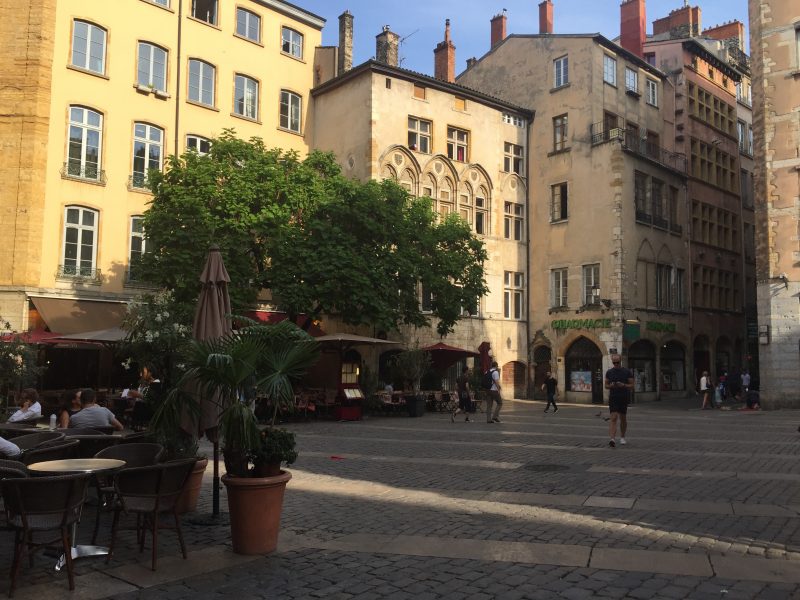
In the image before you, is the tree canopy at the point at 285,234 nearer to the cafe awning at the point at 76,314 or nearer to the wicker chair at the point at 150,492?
the cafe awning at the point at 76,314

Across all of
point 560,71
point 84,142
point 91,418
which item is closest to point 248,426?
point 91,418

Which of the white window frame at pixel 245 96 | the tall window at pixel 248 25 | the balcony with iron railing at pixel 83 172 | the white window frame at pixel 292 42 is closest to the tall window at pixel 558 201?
the white window frame at pixel 292 42

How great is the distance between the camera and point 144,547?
6672 millimetres

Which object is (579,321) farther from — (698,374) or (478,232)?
(698,374)

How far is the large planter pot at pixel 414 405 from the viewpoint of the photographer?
955 inches

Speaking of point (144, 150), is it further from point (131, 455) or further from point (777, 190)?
point (777, 190)

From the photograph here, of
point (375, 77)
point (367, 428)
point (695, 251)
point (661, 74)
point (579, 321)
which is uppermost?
point (661, 74)

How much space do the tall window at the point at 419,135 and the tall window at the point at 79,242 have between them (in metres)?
13.8

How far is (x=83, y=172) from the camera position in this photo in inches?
1005

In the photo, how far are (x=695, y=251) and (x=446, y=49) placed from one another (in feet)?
56.7

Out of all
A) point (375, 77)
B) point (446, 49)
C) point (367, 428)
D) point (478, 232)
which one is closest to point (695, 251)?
point (478, 232)

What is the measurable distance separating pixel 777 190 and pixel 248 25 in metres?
23.2

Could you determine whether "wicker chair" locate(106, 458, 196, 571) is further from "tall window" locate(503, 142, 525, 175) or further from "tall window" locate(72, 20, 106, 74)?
"tall window" locate(503, 142, 525, 175)

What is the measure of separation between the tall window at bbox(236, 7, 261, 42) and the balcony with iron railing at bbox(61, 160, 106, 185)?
361 inches
